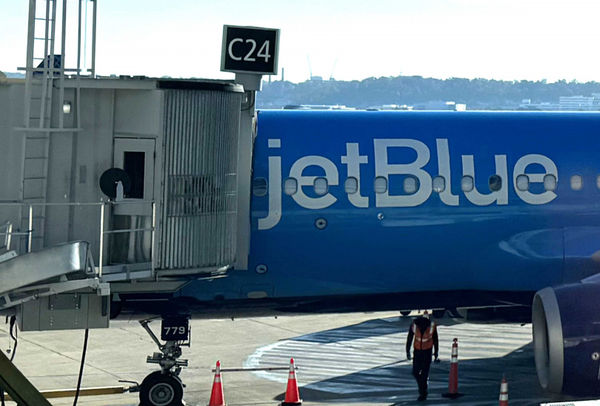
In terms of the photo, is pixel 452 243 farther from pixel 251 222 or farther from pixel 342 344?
pixel 342 344

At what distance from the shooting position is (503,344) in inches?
1026

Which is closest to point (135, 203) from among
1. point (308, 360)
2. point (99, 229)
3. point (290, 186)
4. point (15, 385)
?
point (99, 229)

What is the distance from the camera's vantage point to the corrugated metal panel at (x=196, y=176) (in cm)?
1512

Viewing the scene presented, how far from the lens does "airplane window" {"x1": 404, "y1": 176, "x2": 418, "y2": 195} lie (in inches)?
734

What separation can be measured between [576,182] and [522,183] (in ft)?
3.21

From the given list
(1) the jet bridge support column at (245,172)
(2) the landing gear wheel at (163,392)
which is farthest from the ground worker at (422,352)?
(2) the landing gear wheel at (163,392)

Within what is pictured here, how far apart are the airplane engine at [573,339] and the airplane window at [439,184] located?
8.28ft

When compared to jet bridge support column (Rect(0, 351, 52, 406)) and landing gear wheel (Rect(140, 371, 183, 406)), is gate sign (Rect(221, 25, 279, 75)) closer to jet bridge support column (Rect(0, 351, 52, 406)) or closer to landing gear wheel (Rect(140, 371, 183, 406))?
landing gear wheel (Rect(140, 371, 183, 406))

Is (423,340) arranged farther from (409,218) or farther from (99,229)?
(99,229)

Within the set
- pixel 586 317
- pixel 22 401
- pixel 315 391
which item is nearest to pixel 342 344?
pixel 315 391

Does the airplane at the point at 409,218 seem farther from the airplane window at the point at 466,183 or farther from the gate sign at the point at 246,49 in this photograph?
the gate sign at the point at 246,49

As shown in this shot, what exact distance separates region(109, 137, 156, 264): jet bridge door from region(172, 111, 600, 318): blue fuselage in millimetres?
2830

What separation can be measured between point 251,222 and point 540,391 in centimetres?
645

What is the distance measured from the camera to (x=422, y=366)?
19.6 meters
